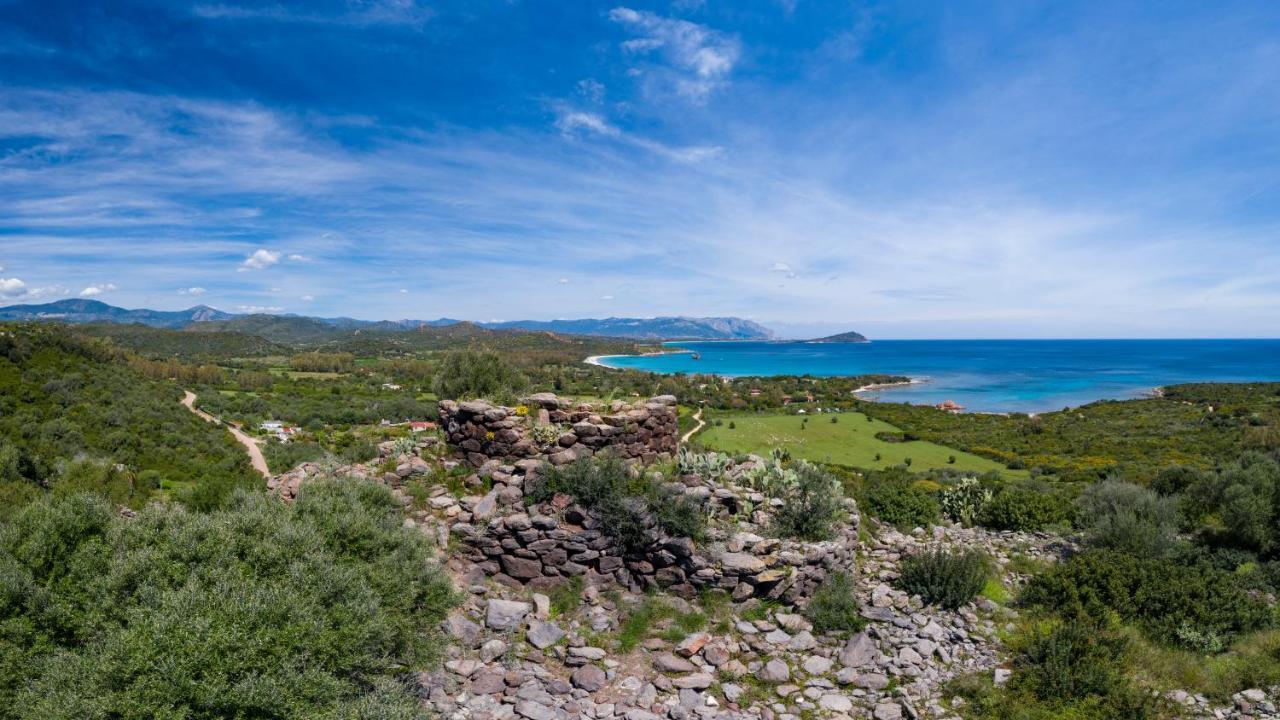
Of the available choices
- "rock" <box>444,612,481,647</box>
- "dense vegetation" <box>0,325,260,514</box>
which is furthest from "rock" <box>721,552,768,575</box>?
"dense vegetation" <box>0,325,260,514</box>

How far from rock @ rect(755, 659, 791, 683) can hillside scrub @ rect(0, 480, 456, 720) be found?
Answer: 4339 millimetres

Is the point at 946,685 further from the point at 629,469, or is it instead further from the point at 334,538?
the point at 334,538

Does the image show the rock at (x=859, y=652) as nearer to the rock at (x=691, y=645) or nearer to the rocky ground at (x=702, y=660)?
the rocky ground at (x=702, y=660)

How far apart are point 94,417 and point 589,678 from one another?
172 ft

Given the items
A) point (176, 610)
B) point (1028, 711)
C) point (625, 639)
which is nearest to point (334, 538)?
point (176, 610)

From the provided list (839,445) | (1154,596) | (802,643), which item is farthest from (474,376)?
(839,445)

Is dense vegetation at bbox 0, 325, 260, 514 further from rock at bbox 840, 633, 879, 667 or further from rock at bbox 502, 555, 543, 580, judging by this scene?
rock at bbox 840, 633, 879, 667

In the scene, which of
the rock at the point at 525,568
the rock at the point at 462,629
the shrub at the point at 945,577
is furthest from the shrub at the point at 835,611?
the rock at the point at 462,629

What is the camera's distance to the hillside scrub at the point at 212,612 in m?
4.20

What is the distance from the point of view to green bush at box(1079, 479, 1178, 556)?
1072cm

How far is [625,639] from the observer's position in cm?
789

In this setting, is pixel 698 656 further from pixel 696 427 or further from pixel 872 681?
pixel 696 427

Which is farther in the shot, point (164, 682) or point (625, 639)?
point (625, 639)

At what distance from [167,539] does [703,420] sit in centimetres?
4359
